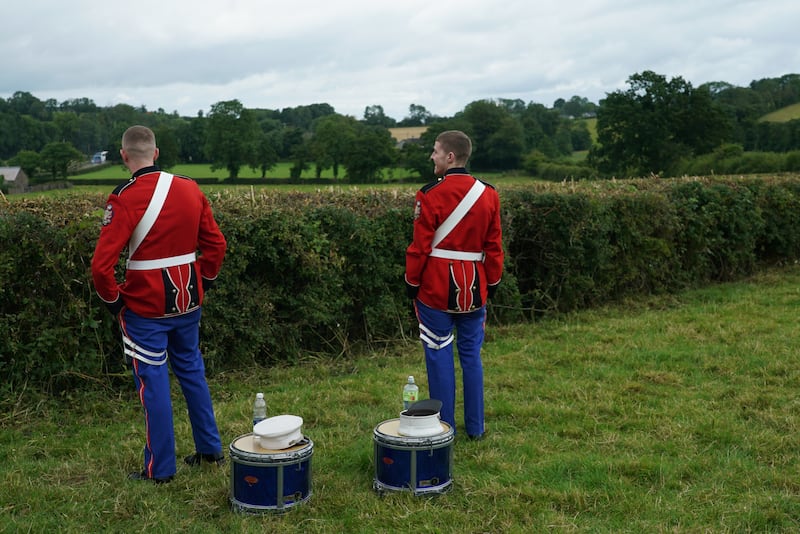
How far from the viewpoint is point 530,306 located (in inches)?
421

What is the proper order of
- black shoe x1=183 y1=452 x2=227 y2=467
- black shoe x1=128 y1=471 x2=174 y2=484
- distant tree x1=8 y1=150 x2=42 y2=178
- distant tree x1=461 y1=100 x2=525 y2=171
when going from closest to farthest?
black shoe x1=128 y1=471 x2=174 y2=484
black shoe x1=183 y1=452 x2=227 y2=467
distant tree x1=8 y1=150 x2=42 y2=178
distant tree x1=461 y1=100 x2=525 y2=171

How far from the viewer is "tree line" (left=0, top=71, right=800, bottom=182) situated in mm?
30078

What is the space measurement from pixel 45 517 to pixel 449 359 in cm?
279

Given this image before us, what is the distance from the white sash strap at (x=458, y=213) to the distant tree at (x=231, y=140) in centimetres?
2577

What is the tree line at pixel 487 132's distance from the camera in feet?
98.7

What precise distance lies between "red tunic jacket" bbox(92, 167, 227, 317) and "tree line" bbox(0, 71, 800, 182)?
15672 mm

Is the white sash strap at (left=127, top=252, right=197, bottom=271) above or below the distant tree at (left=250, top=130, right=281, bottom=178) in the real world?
below

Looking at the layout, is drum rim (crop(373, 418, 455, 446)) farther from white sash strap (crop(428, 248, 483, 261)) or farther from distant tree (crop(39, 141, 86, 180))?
distant tree (crop(39, 141, 86, 180))

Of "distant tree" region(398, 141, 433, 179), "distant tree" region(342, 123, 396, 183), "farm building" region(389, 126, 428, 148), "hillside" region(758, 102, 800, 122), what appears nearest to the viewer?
"distant tree" region(398, 141, 433, 179)

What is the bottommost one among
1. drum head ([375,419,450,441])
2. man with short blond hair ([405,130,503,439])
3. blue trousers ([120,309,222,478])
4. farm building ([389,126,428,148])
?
drum head ([375,419,450,441])

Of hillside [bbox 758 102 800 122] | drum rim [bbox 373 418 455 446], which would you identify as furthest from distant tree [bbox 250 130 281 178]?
hillside [bbox 758 102 800 122]

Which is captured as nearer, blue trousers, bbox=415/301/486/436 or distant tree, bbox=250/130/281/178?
blue trousers, bbox=415/301/486/436

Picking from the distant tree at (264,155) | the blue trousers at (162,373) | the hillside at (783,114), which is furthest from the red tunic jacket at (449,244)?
the hillside at (783,114)

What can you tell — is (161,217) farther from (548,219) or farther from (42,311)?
(548,219)
